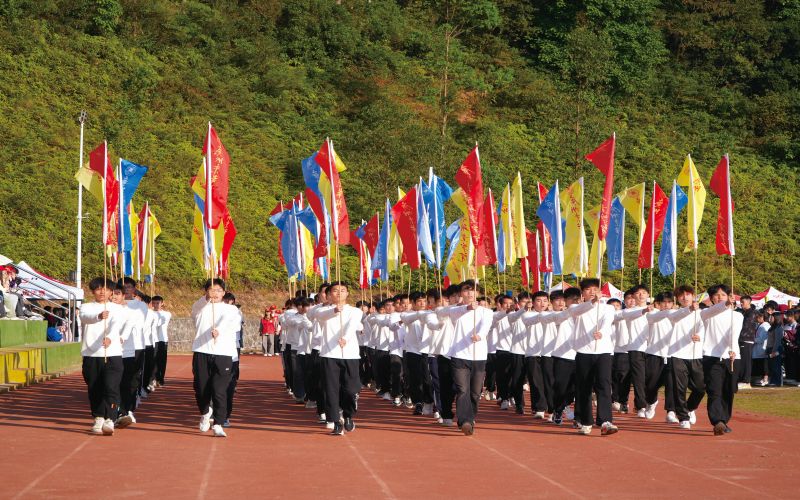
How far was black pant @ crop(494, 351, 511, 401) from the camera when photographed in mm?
18266

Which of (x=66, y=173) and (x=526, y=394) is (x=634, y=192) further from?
(x=66, y=173)

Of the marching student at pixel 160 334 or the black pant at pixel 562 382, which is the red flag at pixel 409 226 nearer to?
the marching student at pixel 160 334

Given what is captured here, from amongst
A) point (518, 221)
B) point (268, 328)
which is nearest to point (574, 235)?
point (518, 221)

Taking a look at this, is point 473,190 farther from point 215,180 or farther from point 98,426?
point 98,426

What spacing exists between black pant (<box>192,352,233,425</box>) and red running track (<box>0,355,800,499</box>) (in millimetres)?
417

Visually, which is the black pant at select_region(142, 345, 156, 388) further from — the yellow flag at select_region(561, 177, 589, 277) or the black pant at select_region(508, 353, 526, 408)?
the yellow flag at select_region(561, 177, 589, 277)

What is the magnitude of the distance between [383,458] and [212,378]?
292 cm

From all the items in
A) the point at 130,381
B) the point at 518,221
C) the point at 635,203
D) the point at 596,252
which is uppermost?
the point at 635,203

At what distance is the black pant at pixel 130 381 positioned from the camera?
14.5 metres

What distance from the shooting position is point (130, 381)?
14703 millimetres

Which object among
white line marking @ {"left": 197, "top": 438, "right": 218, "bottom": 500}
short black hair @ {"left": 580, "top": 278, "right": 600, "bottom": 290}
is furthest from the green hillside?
white line marking @ {"left": 197, "top": 438, "right": 218, "bottom": 500}

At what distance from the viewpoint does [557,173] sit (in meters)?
48.9

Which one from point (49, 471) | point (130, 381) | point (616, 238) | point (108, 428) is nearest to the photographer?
point (49, 471)

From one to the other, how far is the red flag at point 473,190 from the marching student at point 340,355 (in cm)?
328
